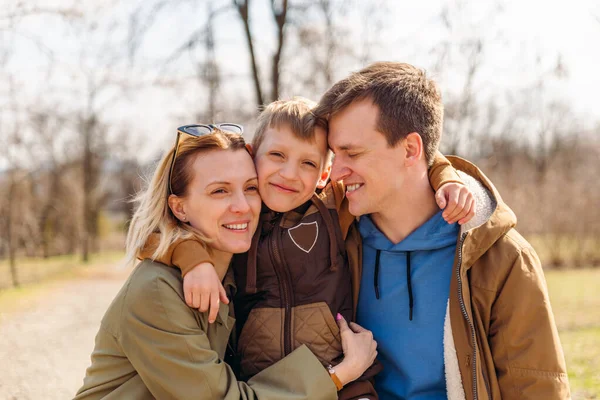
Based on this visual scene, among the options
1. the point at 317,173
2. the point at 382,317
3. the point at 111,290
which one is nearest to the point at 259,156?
the point at 317,173

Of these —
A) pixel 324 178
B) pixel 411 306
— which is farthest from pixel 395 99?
pixel 411 306

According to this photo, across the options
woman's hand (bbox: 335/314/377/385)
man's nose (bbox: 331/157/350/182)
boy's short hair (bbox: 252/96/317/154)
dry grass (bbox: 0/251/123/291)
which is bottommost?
Answer: dry grass (bbox: 0/251/123/291)

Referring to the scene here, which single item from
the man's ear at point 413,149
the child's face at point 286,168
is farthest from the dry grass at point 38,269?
the man's ear at point 413,149

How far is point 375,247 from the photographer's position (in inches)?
123

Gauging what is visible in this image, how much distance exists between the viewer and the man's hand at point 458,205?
2.73m

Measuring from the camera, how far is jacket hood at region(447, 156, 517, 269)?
264cm

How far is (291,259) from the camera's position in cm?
289

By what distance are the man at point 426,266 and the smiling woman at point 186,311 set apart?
20.2 inches

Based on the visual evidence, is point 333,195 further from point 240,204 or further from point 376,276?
point 240,204

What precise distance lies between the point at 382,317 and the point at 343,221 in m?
0.55

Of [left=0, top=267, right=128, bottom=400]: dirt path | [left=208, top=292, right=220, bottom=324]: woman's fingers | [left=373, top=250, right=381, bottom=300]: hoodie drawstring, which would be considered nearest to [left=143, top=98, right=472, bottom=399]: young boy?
[left=208, top=292, right=220, bottom=324]: woman's fingers

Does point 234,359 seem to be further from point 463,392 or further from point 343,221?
point 463,392

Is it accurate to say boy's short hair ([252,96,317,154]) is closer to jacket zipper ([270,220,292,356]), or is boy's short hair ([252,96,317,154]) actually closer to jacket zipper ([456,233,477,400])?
jacket zipper ([270,220,292,356])

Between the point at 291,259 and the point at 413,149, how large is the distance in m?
→ 0.90
